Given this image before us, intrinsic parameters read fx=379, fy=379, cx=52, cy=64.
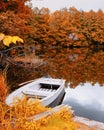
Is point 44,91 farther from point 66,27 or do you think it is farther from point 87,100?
point 66,27

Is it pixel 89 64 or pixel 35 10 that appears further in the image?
pixel 35 10

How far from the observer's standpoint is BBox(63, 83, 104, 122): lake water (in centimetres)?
1847

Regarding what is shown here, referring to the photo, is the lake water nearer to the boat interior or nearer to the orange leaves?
the boat interior

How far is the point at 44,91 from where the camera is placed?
1599 cm

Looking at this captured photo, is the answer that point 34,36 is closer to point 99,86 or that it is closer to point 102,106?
point 99,86

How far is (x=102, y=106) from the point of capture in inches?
808

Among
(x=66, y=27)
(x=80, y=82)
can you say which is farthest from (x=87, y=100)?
(x=66, y=27)

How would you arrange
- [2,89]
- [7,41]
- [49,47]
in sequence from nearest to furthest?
[7,41]
[2,89]
[49,47]

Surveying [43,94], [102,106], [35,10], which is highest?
[35,10]

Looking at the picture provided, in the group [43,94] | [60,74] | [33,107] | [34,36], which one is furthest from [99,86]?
[34,36]

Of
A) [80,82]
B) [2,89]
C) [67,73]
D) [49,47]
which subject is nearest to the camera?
[2,89]

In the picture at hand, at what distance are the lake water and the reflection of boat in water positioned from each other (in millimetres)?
1686

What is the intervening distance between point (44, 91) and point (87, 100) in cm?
666

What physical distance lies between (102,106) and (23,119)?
14131 millimetres
